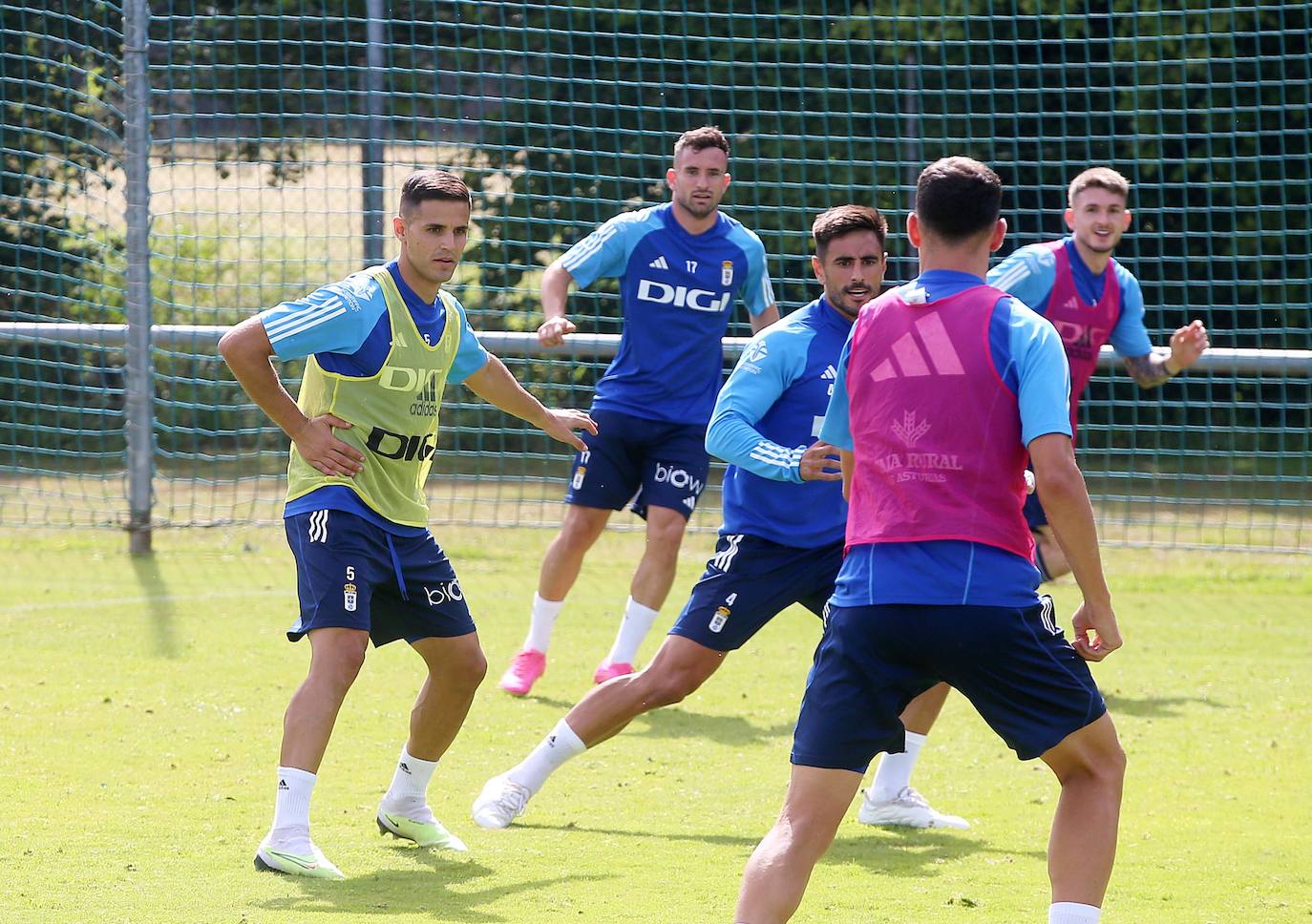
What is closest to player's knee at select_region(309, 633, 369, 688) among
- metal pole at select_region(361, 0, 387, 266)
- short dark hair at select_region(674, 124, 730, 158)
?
short dark hair at select_region(674, 124, 730, 158)

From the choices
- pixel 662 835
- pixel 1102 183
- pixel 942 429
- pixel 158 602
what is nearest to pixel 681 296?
Answer: pixel 1102 183

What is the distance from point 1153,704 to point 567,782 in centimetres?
283

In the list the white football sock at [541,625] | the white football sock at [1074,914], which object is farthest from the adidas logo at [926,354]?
the white football sock at [541,625]

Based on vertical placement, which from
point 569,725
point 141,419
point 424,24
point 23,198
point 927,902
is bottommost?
point 927,902

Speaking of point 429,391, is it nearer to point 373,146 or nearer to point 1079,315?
point 1079,315

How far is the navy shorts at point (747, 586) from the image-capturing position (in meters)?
5.00

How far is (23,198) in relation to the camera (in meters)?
11.0

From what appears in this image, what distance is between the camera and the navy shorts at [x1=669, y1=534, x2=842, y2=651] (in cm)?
500

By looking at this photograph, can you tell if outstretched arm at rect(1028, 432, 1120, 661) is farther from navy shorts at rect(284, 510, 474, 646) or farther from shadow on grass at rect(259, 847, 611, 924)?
navy shorts at rect(284, 510, 474, 646)

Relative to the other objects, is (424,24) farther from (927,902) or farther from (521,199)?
(927,902)

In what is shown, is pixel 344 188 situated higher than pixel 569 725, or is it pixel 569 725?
pixel 344 188

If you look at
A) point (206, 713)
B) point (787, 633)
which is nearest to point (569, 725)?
point (206, 713)

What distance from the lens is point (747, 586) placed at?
5.03m

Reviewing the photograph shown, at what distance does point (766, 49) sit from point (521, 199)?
2.25m
